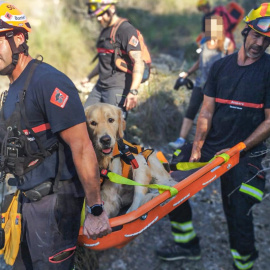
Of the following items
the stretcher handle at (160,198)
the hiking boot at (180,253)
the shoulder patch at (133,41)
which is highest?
the shoulder patch at (133,41)

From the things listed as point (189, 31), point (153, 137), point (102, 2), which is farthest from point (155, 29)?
point (102, 2)

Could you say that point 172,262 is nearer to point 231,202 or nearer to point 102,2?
point 231,202

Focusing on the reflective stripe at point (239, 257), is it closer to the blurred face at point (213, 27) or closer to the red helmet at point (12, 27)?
the red helmet at point (12, 27)

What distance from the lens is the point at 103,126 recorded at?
2.74 m

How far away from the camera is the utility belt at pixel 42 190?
2.03m

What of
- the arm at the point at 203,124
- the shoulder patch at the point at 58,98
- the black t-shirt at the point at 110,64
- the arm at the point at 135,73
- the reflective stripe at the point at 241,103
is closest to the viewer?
the shoulder patch at the point at 58,98

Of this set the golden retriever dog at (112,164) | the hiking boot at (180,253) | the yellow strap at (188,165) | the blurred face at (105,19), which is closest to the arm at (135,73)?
the blurred face at (105,19)

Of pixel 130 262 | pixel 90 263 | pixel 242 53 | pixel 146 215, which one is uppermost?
pixel 242 53

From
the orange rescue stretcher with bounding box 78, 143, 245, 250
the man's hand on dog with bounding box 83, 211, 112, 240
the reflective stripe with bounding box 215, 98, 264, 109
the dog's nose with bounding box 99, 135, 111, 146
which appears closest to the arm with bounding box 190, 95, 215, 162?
the reflective stripe with bounding box 215, 98, 264, 109

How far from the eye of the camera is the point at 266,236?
3.95 meters

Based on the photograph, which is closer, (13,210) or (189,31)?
(13,210)

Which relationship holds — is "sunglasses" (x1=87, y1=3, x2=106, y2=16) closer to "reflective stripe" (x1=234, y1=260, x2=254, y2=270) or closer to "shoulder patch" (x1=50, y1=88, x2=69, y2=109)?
"shoulder patch" (x1=50, y1=88, x2=69, y2=109)

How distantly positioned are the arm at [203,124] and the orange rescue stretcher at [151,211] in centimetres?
42

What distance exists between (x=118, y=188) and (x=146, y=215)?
1.51ft
